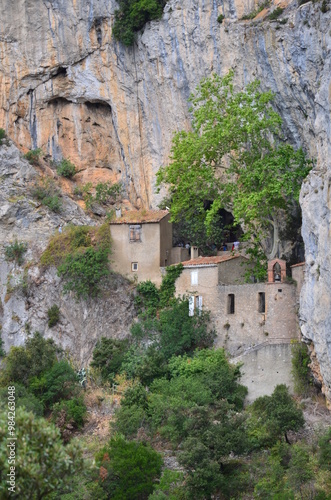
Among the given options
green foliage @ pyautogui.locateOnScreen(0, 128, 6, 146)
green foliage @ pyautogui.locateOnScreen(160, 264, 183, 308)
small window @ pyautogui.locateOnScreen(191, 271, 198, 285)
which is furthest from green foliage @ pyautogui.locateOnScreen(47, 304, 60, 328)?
green foliage @ pyautogui.locateOnScreen(0, 128, 6, 146)

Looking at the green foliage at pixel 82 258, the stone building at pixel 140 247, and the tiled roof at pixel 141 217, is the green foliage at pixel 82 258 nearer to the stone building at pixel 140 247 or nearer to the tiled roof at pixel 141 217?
the stone building at pixel 140 247

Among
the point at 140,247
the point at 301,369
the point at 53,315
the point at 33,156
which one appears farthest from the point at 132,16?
the point at 301,369

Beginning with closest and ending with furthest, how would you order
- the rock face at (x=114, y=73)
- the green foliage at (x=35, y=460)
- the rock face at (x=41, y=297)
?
the green foliage at (x=35, y=460) < the rock face at (x=41, y=297) < the rock face at (x=114, y=73)

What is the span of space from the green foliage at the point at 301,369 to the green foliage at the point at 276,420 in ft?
5.74

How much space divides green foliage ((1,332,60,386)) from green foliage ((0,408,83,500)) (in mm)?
18104

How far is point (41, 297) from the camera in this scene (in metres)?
45.8

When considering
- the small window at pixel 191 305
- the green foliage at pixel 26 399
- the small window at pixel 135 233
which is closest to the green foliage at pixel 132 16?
the small window at pixel 135 233

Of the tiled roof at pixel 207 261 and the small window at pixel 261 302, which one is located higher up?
the tiled roof at pixel 207 261

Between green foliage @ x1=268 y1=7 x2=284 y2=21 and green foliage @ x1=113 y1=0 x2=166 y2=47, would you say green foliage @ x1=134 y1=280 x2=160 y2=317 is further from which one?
green foliage @ x1=113 y1=0 x2=166 y2=47

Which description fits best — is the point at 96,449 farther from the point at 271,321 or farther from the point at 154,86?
the point at 154,86

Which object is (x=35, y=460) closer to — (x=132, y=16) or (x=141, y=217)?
(x=141, y=217)

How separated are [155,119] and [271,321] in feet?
58.4

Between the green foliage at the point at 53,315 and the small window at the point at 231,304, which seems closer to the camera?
the small window at the point at 231,304

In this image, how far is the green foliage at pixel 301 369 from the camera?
A: 36.3 meters
